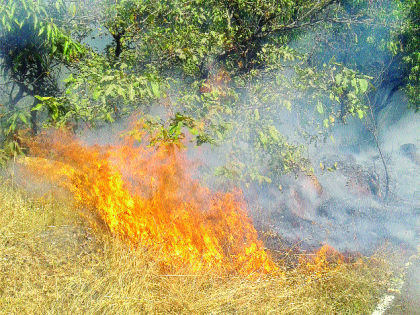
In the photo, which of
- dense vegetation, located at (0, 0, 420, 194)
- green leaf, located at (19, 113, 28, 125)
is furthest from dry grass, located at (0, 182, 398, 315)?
dense vegetation, located at (0, 0, 420, 194)

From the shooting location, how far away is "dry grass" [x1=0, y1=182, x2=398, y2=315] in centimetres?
353

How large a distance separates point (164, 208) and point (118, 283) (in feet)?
4.54

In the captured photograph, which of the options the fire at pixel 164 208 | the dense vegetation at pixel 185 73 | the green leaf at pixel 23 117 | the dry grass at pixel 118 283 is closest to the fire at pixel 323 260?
the dry grass at pixel 118 283

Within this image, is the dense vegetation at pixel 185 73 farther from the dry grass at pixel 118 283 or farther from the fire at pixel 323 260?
the dry grass at pixel 118 283

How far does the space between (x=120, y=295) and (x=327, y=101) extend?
13.7 ft

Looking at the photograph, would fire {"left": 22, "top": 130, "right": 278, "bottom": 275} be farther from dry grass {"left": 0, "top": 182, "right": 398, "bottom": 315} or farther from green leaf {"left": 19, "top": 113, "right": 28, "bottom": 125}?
green leaf {"left": 19, "top": 113, "right": 28, "bottom": 125}

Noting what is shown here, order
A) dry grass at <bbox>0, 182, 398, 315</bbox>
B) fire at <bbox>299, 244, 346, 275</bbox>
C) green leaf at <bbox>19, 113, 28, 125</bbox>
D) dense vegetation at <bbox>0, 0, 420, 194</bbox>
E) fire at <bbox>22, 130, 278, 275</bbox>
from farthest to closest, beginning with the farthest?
1. green leaf at <bbox>19, 113, 28, 125</bbox>
2. dense vegetation at <bbox>0, 0, 420, 194</bbox>
3. fire at <bbox>299, 244, 346, 275</bbox>
4. fire at <bbox>22, 130, 278, 275</bbox>
5. dry grass at <bbox>0, 182, 398, 315</bbox>

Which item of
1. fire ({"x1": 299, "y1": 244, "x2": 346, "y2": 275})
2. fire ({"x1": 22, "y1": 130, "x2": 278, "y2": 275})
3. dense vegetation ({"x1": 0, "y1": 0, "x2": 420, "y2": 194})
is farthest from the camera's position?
dense vegetation ({"x1": 0, "y1": 0, "x2": 420, "y2": 194})

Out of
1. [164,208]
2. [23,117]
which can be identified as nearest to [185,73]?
[164,208]

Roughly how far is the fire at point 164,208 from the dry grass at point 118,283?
0.89 ft

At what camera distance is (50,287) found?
12.0 feet

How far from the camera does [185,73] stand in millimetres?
6438

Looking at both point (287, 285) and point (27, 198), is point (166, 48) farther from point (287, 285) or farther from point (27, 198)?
point (287, 285)

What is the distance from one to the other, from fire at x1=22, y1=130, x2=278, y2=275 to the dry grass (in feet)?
0.89
